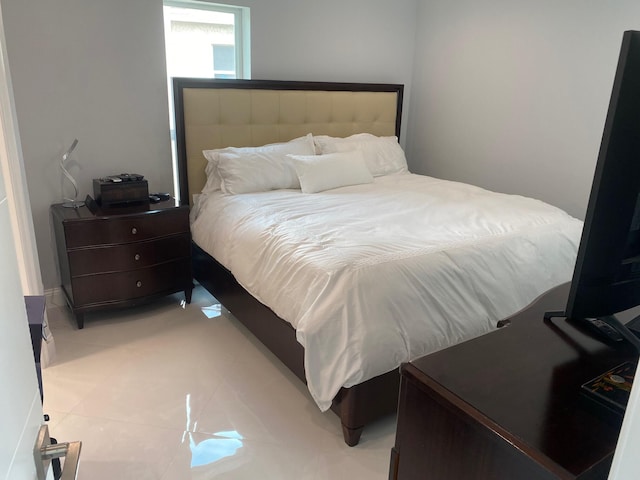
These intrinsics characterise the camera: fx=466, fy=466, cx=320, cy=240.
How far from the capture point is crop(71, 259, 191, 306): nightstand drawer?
8.86 feet

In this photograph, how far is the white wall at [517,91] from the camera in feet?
10.0

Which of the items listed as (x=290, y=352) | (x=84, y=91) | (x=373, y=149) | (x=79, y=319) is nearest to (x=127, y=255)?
(x=79, y=319)

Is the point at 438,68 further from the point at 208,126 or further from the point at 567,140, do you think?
the point at 208,126

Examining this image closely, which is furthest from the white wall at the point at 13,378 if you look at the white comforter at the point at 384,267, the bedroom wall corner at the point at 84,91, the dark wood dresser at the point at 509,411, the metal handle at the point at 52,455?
the bedroom wall corner at the point at 84,91

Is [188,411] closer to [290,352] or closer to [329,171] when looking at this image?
[290,352]

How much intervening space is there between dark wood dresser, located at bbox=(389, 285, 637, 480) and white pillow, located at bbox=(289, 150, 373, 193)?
7.00ft

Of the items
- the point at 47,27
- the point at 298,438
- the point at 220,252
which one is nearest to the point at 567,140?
the point at 220,252

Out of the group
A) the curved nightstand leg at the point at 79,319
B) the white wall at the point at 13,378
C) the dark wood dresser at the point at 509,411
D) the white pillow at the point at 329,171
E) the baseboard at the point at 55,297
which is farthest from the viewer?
the white pillow at the point at 329,171

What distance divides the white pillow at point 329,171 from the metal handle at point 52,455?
250cm

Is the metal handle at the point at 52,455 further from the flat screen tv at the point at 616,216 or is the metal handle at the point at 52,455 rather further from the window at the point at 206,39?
the window at the point at 206,39

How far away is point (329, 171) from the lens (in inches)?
127

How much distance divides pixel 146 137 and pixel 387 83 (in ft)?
7.14

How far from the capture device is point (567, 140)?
3.25 metres

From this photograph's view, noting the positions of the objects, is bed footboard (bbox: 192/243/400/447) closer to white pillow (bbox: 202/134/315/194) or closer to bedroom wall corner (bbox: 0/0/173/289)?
white pillow (bbox: 202/134/315/194)
